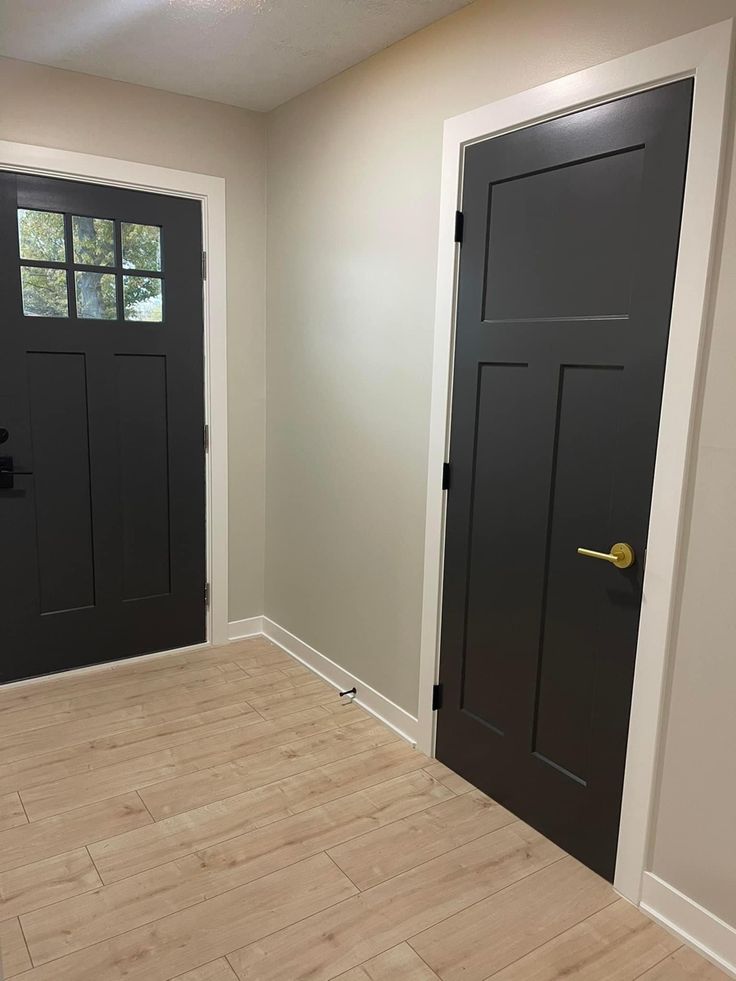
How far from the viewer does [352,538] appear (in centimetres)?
313

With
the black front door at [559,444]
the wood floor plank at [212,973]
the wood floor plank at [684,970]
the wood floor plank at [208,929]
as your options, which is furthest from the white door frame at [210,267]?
the wood floor plank at [684,970]

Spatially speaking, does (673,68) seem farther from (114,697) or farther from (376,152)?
(114,697)

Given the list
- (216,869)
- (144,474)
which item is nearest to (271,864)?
(216,869)

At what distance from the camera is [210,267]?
342 cm

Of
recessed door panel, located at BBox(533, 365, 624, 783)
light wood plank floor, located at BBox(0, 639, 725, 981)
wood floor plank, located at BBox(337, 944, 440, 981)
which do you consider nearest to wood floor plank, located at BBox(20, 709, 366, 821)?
light wood plank floor, located at BBox(0, 639, 725, 981)

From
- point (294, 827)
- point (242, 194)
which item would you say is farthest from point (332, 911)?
point (242, 194)

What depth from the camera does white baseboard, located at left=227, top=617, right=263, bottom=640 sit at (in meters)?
3.79

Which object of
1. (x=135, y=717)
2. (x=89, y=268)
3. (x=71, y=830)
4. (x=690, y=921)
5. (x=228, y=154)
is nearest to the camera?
(x=690, y=921)

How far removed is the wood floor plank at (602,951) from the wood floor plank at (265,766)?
41.3 inches

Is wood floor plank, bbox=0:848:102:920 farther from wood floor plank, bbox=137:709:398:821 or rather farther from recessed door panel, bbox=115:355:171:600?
recessed door panel, bbox=115:355:171:600

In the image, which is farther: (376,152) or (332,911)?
(376,152)

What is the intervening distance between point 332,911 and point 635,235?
6.47 feet

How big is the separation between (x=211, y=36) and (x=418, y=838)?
2813mm

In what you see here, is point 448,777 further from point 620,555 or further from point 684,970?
point 620,555
